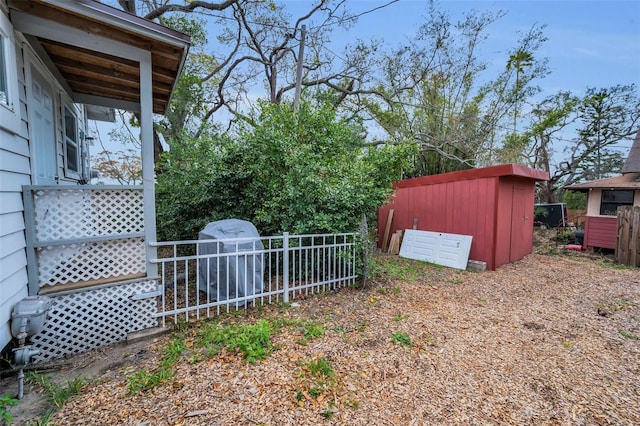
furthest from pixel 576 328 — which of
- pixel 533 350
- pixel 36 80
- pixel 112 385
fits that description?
pixel 36 80

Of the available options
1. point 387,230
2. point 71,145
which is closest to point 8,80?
point 71,145

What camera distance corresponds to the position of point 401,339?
2846 mm

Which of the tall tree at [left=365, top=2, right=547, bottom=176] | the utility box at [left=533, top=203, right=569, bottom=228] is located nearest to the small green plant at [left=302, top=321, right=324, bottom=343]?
the tall tree at [left=365, top=2, right=547, bottom=176]

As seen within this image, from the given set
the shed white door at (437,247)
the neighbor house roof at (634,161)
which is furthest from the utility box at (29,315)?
the neighbor house roof at (634,161)

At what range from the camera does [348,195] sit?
14.0 ft

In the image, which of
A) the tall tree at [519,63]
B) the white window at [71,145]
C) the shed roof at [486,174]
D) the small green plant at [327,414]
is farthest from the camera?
the tall tree at [519,63]

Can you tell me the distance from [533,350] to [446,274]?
Answer: 2.92m

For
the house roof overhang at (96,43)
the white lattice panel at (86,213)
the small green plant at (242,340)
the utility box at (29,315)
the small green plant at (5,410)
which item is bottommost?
the small green plant at (242,340)

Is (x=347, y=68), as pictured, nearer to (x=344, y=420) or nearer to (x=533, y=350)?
(x=533, y=350)

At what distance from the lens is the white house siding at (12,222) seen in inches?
80.1

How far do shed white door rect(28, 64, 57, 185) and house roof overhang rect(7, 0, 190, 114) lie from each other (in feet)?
0.93

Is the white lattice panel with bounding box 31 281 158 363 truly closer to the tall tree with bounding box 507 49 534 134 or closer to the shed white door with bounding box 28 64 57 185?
the shed white door with bounding box 28 64 57 185

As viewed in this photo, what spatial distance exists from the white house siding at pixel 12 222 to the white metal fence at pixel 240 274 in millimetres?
961

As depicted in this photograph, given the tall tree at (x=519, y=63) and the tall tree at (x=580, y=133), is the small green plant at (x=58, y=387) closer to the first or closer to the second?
the tall tree at (x=580, y=133)
